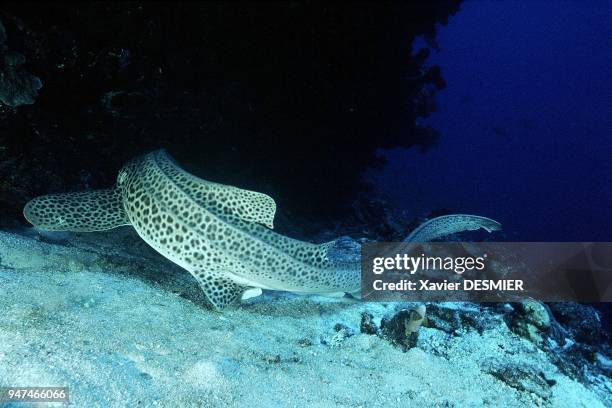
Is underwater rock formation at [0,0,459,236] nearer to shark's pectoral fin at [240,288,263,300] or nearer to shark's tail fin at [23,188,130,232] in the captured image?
shark's tail fin at [23,188,130,232]

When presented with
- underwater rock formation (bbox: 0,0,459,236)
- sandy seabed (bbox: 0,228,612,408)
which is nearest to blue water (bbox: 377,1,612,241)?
→ underwater rock formation (bbox: 0,0,459,236)

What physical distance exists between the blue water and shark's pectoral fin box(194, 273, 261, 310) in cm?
4624

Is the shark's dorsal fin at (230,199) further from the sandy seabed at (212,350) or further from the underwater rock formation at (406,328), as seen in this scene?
the underwater rock formation at (406,328)

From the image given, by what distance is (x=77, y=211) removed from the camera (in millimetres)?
5129

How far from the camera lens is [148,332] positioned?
11.4 ft

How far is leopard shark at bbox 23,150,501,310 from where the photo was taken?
4570mm

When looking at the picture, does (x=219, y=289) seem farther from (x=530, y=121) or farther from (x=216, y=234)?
(x=530, y=121)

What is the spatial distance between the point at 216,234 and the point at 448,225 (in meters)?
3.69

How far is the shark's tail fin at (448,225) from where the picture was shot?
5.33 m

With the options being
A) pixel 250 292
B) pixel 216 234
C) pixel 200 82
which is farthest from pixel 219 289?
pixel 200 82

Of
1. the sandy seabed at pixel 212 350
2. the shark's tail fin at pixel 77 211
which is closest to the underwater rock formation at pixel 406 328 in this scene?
the sandy seabed at pixel 212 350

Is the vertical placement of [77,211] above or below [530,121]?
below

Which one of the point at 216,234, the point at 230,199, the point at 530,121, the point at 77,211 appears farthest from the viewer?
the point at 530,121

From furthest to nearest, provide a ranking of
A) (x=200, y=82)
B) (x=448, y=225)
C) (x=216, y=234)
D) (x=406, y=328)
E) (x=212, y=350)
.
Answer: (x=200, y=82), (x=448, y=225), (x=216, y=234), (x=406, y=328), (x=212, y=350)
